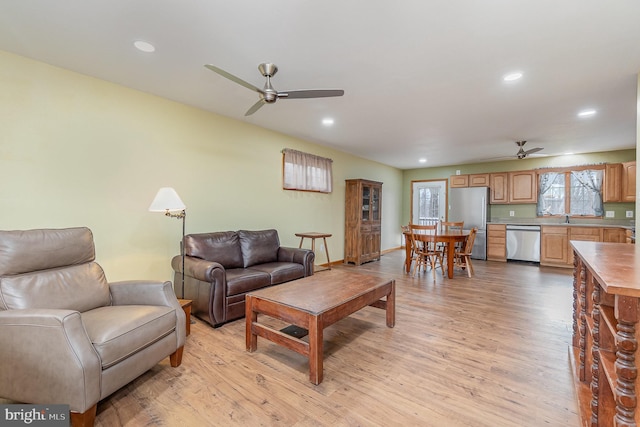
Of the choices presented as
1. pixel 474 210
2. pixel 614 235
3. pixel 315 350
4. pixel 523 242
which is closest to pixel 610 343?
pixel 315 350

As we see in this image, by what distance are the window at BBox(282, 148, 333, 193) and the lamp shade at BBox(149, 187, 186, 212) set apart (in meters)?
2.24

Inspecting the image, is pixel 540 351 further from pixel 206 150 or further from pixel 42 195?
pixel 42 195

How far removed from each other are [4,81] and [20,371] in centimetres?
240

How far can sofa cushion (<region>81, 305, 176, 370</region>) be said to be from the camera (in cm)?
159

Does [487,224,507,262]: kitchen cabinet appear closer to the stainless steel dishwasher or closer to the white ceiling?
the stainless steel dishwasher

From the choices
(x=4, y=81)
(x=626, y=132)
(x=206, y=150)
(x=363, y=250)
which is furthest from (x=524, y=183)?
(x=4, y=81)

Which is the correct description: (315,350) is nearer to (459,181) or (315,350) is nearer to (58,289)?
(58,289)

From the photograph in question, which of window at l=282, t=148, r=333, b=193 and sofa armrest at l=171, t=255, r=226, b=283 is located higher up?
window at l=282, t=148, r=333, b=193

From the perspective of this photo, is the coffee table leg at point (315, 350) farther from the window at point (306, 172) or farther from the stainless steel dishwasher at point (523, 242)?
the stainless steel dishwasher at point (523, 242)

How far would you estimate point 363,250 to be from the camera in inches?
243

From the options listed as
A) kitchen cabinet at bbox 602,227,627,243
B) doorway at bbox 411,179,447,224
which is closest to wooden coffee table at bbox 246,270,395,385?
kitchen cabinet at bbox 602,227,627,243

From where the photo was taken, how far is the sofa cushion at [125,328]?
1.59 meters

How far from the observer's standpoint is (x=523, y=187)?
651 centimetres

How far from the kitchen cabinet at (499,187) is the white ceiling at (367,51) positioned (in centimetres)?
286
